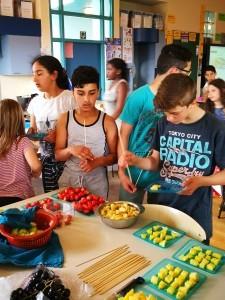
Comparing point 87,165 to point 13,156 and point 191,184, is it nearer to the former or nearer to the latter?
point 13,156

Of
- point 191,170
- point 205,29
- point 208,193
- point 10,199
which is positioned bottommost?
point 10,199

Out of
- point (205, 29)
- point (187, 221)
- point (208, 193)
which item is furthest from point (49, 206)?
point (205, 29)

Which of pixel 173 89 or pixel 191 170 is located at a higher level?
pixel 173 89

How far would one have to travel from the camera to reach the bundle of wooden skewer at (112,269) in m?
0.99

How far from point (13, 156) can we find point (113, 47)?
373 centimetres

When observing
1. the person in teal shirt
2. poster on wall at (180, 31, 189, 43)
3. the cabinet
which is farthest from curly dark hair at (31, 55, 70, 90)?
poster on wall at (180, 31, 189, 43)

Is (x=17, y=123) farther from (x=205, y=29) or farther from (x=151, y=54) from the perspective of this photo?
(x=205, y=29)

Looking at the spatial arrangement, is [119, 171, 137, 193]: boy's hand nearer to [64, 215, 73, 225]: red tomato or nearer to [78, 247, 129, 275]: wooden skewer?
[64, 215, 73, 225]: red tomato

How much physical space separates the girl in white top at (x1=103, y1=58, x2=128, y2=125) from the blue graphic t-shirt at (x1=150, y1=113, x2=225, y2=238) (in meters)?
2.08

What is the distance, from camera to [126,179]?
68.0 inches

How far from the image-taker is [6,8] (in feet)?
12.3

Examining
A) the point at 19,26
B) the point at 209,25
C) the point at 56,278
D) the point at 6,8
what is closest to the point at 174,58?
the point at 56,278

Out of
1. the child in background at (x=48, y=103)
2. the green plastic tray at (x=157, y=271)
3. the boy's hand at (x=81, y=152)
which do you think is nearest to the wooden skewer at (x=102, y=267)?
the green plastic tray at (x=157, y=271)

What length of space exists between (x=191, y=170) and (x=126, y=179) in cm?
40
